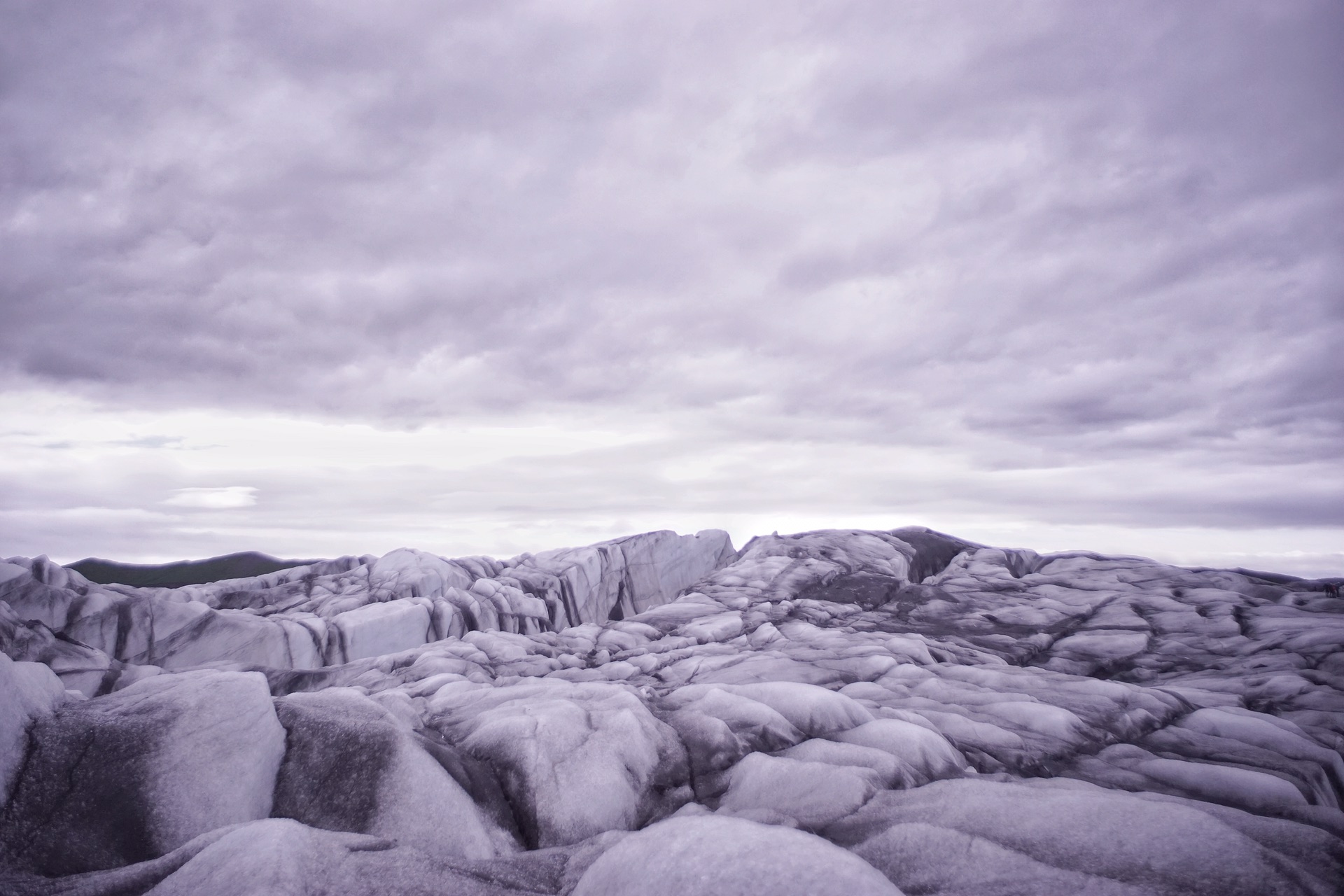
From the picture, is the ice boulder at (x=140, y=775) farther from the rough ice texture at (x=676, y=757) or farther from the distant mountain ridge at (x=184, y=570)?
the distant mountain ridge at (x=184, y=570)

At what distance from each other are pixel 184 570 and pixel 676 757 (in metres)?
98.1

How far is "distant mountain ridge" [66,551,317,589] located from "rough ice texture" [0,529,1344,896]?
61.7 m

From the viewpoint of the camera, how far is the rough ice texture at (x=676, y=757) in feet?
19.3

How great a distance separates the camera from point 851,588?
35250mm

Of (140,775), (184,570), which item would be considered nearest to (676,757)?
(140,775)

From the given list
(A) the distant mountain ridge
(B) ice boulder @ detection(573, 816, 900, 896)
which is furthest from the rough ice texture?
(A) the distant mountain ridge

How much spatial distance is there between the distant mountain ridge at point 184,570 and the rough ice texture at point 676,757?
61.7m

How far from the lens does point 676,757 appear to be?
11258 mm

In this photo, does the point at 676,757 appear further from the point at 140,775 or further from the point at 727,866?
the point at 140,775

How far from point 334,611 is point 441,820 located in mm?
29273

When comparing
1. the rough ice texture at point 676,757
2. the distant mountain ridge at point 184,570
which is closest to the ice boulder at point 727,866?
the rough ice texture at point 676,757

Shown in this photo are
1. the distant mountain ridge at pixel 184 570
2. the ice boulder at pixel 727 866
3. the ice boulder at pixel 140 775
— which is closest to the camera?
the ice boulder at pixel 727 866

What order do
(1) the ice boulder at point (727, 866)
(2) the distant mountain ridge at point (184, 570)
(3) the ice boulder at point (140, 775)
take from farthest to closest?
(2) the distant mountain ridge at point (184, 570)
(3) the ice boulder at point (140, 775)
(1) the ice boulder at point (727, 866)

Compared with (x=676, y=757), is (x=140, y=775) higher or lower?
higher
